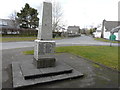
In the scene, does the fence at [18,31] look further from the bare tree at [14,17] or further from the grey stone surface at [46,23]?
the grey stone surface at [46,23]

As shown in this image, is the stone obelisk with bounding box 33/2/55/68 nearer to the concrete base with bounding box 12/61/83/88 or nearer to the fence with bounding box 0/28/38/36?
the concrete base with bounding box 12/61/83/88

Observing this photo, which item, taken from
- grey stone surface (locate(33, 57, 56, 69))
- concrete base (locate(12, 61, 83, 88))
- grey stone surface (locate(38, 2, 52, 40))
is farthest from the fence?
concrete base (locate(12, 61, 83, 88))

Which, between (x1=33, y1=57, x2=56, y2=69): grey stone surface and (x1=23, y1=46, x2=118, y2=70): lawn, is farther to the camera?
(x1=23, y1=46, x2=118, y2=70): lawn

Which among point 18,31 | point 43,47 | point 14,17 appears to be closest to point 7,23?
point 14,17

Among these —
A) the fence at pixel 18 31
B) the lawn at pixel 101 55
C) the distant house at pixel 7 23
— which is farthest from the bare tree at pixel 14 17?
the lawn at pixel 101 55

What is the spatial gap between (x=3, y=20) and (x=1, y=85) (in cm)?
4288

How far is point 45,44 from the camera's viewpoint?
14.3 feet

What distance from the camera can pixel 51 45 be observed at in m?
4.49

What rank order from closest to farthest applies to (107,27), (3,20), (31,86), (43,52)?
(31,86)
(43,52)
(107,27)
(3,20)

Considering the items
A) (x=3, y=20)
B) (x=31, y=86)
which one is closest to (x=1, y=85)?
(x=31, y=86)

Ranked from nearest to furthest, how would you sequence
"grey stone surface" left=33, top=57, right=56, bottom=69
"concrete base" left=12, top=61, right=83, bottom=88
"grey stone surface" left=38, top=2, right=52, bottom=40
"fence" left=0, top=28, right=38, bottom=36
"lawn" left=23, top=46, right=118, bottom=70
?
"concrete base" left=12, top=61, right=83, bottom=88 → "grey stone surface" left=33, top=57, right=56, bottom=69 → "grey stone surface" left=38, top=2, right=52, bottom=40 → "lawn" left=23, top=46, right=118, bottom=70 → "fence" left=0, top=28, right=38, bottom=36

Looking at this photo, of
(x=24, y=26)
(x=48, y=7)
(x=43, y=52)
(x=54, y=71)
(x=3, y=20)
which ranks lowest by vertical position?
(x=54, y=71)

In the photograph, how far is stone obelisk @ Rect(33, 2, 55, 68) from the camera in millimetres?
4312

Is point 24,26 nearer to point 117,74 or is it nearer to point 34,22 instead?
point 34,22
